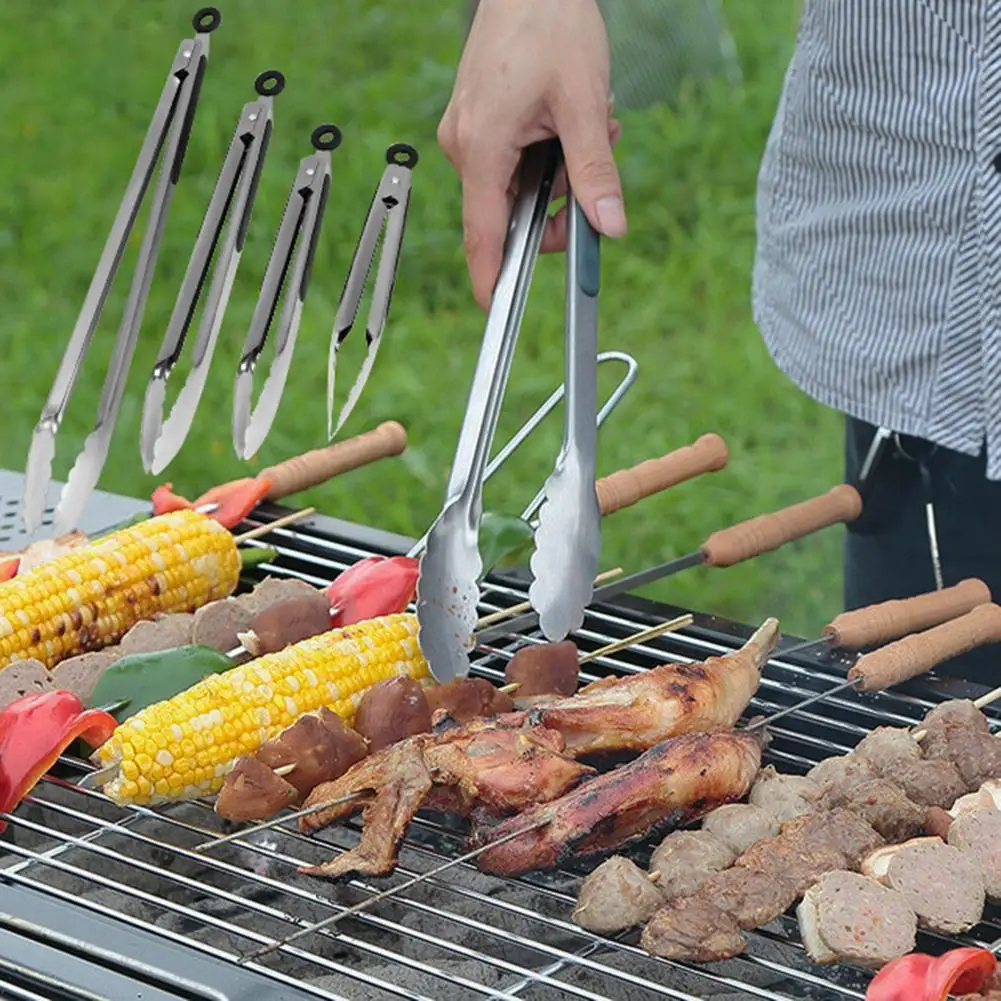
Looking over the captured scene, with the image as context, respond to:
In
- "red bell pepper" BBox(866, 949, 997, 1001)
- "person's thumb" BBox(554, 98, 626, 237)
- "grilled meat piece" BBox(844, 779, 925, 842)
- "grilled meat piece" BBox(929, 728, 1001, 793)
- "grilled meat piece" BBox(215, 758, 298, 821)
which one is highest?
"person's thumb" BBox(554, 98, 626, 237)

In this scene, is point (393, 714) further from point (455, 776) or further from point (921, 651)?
point (921, 651)

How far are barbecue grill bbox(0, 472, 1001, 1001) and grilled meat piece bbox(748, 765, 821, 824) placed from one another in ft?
0.56

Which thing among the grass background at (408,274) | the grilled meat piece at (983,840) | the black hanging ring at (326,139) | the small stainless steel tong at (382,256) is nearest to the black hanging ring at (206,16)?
the black hanging ring at (326,139)

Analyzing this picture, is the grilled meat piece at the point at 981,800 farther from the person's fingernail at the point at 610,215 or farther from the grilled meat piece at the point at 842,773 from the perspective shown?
the person's fingernail at the point at 610,215

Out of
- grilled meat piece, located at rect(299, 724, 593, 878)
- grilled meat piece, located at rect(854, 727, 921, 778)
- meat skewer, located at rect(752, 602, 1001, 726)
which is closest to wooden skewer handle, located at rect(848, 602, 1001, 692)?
meat skewer, located at rect(752, 602, 1001, 726)

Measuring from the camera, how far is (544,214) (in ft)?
8.29

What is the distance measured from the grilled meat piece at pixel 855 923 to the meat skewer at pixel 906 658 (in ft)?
1.64

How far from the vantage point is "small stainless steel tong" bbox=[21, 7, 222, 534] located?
2832 millimetres

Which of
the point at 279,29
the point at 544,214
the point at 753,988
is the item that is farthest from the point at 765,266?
the point at 279,29

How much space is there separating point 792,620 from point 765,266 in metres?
2.49

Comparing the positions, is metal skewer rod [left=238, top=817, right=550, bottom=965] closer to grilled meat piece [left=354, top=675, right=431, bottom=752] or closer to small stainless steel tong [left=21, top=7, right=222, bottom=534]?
grilled meat piece [left=354, top=675, right=431, bottom=752]

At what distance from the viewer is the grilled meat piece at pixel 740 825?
95.3 inches

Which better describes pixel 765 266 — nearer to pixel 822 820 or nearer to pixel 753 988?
pixel 822 820

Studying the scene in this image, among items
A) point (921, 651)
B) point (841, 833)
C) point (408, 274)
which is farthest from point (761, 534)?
point (408, 274)
